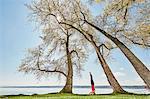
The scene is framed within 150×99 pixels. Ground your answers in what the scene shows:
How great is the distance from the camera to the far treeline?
7.02m

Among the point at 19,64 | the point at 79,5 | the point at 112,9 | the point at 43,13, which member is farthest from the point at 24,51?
the point at 112,9

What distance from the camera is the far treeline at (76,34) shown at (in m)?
7.02

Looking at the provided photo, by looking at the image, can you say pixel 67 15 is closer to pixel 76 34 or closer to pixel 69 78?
pixel 76 34

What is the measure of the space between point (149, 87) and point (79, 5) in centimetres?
214

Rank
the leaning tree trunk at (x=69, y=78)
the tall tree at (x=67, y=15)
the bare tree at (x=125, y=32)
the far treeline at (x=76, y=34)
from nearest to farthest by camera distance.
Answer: the bare tree at (x=125, y=32) < the far treeline at (x=76, y=34) < the tall tree at (x=67, y=15) < the leaning tree trunk at (x=69, y=78)

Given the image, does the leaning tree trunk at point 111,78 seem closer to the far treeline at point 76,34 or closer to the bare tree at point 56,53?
the far treeline at point 76,34

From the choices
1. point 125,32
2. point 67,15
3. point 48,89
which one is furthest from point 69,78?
point 125,32

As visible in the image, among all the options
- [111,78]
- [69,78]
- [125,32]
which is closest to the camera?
[125,32]

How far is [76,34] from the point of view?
7.99m

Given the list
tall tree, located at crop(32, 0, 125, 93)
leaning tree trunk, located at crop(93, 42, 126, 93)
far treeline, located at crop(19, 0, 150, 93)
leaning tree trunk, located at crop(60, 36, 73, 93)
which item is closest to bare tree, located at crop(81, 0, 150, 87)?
far treeline, located at crop(19, 0, 150, 93)

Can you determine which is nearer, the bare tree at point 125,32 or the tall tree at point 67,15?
the bare tree at point 125,32

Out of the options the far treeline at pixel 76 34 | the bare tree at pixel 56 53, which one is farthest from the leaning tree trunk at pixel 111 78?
the bare tree at pixel 56 53

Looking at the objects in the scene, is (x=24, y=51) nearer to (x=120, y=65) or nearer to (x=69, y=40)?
(x=69, y=40)

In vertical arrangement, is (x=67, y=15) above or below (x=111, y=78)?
above
